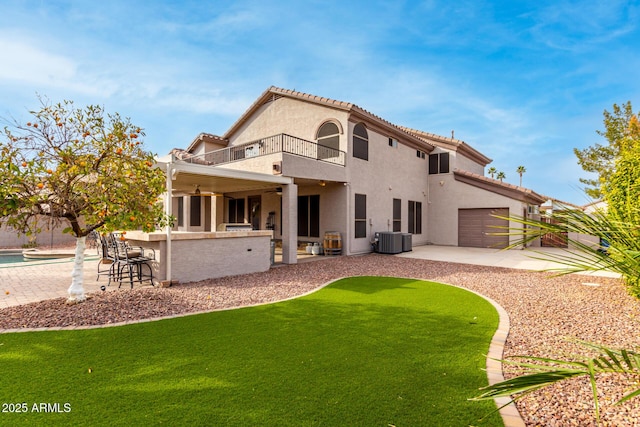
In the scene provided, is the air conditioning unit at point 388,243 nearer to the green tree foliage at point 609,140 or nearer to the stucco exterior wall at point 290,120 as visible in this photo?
the stucco exterior wall at point 290,120

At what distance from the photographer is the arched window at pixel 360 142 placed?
1489 cm

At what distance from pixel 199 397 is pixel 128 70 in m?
10.1

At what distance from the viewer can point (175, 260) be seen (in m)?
8.63

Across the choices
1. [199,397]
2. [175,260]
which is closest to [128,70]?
[175,260]

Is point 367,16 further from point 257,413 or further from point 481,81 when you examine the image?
point 257,413

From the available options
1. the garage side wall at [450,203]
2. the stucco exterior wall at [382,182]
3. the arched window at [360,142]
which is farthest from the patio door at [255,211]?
the garage side wall at [450,203]

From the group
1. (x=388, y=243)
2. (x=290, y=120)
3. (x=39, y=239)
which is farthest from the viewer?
(x=39, y=239)

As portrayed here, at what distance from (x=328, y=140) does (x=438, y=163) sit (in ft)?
29.6

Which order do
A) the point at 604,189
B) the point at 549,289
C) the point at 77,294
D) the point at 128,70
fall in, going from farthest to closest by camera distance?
the point at 128,70 < the point at 549,289 < the point at 604,189 < the point at 77,294

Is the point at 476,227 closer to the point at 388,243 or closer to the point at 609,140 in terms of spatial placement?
the point at 388,243

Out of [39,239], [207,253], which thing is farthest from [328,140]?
[39,239]

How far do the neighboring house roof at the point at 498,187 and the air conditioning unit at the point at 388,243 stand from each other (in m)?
6.92

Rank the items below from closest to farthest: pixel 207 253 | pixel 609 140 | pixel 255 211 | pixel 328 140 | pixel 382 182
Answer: pixel 207 253
pixel 328 140
pixel 382 182
pixel 255 211
pixel 609 140

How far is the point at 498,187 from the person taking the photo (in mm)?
18531
